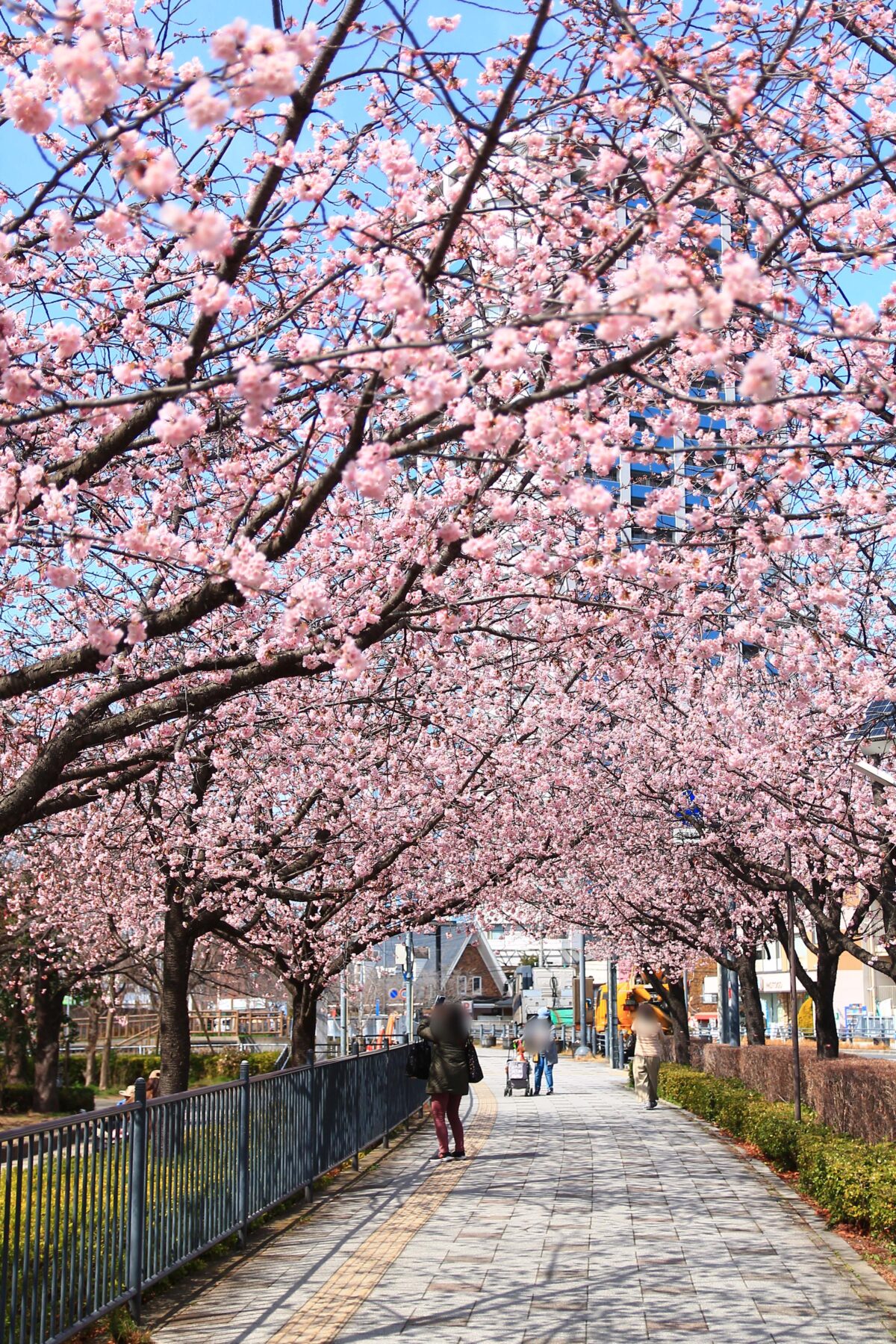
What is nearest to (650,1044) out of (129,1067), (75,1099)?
(75,1099)

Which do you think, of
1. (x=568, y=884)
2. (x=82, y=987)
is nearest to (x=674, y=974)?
(x=568, y=884)

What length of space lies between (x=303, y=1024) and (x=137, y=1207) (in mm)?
10523

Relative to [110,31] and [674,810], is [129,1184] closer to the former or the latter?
[110,31]

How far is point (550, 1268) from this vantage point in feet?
28.5

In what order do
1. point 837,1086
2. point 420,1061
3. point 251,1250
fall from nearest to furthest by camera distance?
1. point 251,1250
2. point 837,1086
3. point 420,1061

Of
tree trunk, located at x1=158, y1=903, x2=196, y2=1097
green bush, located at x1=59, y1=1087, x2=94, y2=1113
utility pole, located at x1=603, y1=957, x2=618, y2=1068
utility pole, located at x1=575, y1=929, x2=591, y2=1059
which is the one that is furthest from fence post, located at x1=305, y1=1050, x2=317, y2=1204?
utility pole, located at x1=575, y1=929, x2=591, y2=1059

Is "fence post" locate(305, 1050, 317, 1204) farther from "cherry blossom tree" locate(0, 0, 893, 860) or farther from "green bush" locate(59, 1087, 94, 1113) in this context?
"green bush" locate(59, 1087, 94, 1113)

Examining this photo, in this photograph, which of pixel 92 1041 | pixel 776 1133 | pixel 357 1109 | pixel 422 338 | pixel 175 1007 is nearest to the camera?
pixel 422 338

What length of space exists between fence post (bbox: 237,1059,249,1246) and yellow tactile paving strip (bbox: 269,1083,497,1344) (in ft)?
2.69

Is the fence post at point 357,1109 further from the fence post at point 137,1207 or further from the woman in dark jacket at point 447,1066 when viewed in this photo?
the fence post at point 137,1207

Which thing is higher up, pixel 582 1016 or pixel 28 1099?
pixel 582 1016

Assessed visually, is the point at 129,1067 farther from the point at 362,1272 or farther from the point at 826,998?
the point at 362,1272

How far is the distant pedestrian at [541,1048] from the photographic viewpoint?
1120 inches

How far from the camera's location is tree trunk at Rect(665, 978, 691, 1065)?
28516 mm
